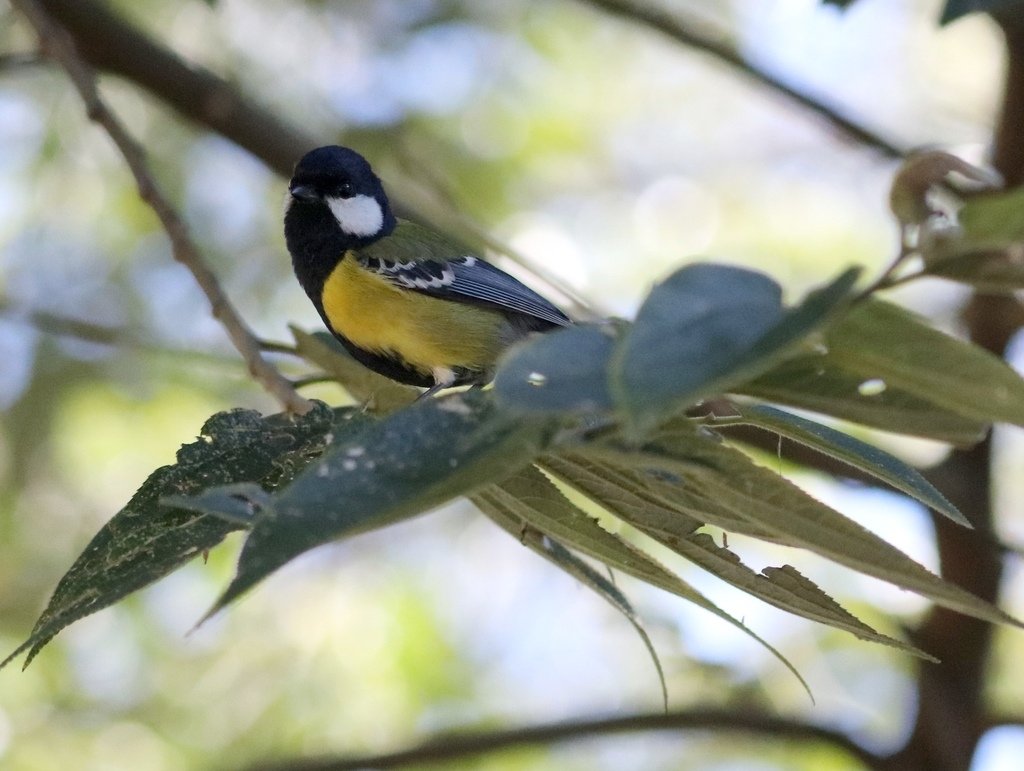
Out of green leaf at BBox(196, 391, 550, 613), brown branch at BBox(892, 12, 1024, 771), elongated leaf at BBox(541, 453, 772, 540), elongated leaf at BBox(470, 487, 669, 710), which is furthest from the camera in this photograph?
brown branch at BBox(892, 12, 1024, 771)

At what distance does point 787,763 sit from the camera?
3.49 metres

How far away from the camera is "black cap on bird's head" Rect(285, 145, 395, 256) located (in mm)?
2479

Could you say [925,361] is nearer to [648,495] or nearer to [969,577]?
[648,495]

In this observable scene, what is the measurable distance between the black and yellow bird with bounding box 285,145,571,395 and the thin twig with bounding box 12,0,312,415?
0.41 meters

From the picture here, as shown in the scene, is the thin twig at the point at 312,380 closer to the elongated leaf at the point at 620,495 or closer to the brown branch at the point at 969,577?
the elongated leaf at the point at 620,495

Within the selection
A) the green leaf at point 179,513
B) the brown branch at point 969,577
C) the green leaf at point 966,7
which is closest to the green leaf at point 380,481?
the green leaf at point 179,513

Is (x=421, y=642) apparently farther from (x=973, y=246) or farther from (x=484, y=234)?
(x=973, y=246)

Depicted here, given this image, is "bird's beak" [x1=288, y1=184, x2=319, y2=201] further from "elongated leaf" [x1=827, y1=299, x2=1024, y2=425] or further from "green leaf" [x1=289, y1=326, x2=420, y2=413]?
"elongated leaf" [x1=827, y1=299, x2=1024, y2=425]

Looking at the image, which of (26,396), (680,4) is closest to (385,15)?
(680,4)

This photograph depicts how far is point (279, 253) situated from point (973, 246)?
3309 millimetres

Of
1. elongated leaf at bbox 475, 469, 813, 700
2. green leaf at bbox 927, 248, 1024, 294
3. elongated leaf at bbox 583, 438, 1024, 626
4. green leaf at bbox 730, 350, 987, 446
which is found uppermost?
green leaf at bbox 927, 248, 1024, 294

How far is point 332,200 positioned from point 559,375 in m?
1.77

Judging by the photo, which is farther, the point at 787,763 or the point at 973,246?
the point at 787,763

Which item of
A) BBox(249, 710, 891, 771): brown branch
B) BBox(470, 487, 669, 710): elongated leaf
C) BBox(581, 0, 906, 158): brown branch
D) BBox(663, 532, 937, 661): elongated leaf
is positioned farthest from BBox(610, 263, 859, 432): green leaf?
BBox(581, 0, 906, 158): brown branch
